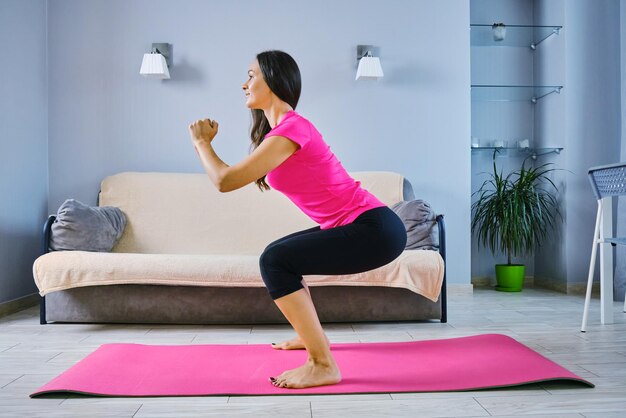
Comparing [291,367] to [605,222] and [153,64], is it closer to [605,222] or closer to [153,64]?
[605,222]

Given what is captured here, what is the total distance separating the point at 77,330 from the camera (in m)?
3.12

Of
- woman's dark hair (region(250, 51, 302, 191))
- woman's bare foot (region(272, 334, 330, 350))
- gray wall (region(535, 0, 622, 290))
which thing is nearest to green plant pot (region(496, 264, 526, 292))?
gray wall (region(535, 0, 622, 290))

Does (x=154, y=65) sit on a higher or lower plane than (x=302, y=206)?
higher

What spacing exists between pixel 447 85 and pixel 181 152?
78.4 inches

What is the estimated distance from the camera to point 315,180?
6.71 ft

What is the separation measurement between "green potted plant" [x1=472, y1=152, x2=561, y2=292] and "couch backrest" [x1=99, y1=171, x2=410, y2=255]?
0.95 m

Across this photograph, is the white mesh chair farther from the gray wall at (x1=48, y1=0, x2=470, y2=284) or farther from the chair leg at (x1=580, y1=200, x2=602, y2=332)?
the gray wall at (x1=48, y1=0, x2=470, y2=284)

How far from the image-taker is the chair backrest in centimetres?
286

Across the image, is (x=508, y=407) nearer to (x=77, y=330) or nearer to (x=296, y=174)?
(x=296, y=174)

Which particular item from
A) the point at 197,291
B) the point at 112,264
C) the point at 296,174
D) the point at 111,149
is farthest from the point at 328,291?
the point at 111,149

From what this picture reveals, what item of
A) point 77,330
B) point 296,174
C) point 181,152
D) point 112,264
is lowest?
point 77,330

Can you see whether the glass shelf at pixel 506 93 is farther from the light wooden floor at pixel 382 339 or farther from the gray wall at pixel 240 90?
the light wooden floor at pixel 382 339

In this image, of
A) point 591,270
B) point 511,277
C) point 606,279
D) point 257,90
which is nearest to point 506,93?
point 511,277

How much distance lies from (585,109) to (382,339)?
272 centimetres
